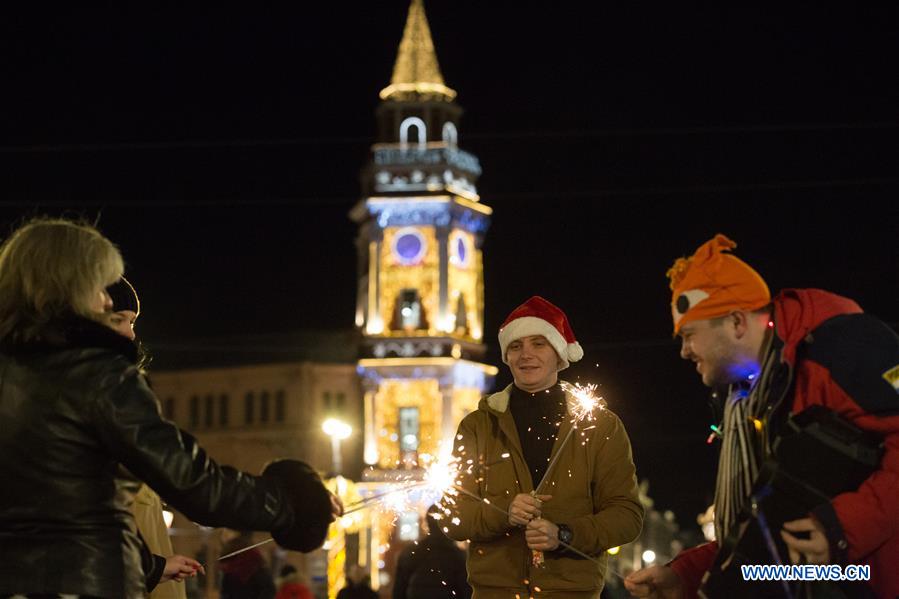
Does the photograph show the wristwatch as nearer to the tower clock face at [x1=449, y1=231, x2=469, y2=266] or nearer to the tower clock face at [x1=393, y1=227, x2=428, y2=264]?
the tower clock face at [x1=449, y1=231, x2=469, y2=266]

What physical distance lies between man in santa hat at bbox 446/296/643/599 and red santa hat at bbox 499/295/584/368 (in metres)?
0.10

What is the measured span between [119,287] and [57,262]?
1.63 meters

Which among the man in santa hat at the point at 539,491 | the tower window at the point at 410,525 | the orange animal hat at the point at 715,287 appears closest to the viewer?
the orange animal hat at the point at 715,287

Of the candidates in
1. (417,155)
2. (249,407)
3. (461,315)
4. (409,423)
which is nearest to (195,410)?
(249,407)

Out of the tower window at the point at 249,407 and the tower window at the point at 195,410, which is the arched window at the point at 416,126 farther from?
the tower window at the point at 195,410

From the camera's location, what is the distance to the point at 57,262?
4977 mm

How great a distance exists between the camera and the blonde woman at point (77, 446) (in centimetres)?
471

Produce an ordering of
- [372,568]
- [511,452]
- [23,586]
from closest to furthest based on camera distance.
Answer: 1. [23,586]
2. [511,452]
3. [372,568]

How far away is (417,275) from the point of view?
6738 centimetres

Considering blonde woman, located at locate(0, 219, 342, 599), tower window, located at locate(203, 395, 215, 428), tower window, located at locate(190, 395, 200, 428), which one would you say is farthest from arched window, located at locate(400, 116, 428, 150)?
blonde woman, located at locate(0, 219, 342, 599)

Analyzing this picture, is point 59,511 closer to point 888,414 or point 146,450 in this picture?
point 146,450

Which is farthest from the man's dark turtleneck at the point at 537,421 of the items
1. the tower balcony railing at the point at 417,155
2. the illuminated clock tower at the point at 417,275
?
the tower balcony railing at the point at 417,155

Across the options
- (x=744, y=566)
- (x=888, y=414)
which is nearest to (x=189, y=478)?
(x=744, y=566)

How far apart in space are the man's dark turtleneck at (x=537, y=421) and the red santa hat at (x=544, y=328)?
228mm
